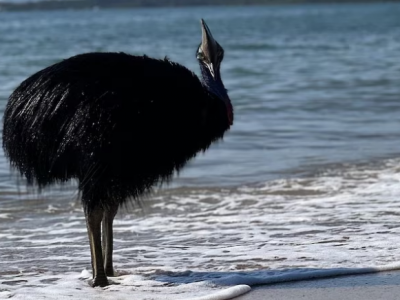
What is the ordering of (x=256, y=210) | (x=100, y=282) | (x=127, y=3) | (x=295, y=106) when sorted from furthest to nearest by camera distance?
(x=127, y=3), (x=295, y=106), (x=256, y=210), (x=100, y=282)

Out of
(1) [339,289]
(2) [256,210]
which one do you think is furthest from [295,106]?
(1) [339,289]

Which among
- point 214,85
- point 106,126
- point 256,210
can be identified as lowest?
point 256,210

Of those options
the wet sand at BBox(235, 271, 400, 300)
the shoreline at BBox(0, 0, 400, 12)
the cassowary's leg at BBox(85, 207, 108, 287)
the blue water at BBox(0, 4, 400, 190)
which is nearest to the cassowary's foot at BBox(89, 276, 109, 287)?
the cassowary's leg at BBox(85, 207, 108, 287)

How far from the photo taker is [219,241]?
5.68 m

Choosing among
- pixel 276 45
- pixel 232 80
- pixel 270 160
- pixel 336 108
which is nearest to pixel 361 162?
pixel 270 160

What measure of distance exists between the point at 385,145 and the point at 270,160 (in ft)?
3.99

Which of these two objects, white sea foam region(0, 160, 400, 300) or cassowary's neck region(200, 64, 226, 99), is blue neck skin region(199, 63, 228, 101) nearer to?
cassowary's neck region(200, 64, 226, 99)

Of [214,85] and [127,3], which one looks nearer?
[214,85]

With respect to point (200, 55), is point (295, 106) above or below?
below

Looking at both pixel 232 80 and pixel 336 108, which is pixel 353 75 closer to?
pixel 232 80

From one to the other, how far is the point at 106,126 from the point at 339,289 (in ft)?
3.83

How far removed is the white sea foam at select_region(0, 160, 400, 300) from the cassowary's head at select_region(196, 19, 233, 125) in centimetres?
74

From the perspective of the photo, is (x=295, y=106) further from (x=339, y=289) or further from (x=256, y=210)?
(x=339, y=289)

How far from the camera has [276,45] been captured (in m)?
28.3
